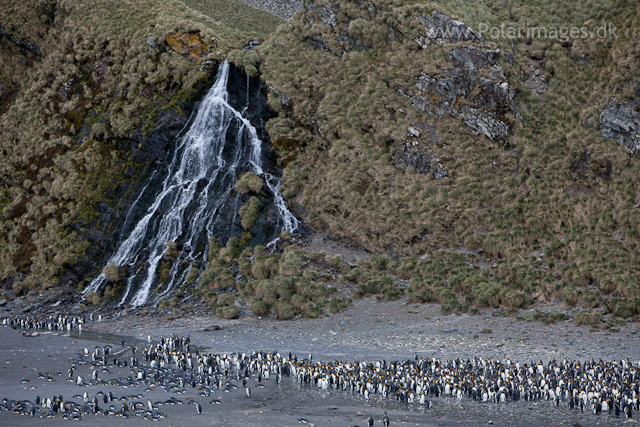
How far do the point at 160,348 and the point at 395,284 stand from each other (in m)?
14.2

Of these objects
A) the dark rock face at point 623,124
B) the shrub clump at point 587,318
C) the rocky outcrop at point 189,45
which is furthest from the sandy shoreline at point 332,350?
the rocky outcrop at point 189,45

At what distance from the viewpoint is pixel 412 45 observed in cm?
4250

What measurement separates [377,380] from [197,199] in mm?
24213

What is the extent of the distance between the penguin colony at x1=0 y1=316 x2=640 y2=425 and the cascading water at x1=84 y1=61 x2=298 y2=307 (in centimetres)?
1305

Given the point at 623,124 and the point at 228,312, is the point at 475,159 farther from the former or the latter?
the point at 228,312

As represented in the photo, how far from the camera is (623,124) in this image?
33750mm

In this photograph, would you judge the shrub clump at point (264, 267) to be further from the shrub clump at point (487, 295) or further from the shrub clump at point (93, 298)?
the shrub clump at point (487, 295)

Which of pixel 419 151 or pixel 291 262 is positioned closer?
pixel 291 262

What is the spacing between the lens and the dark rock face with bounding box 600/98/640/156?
33.0 meters

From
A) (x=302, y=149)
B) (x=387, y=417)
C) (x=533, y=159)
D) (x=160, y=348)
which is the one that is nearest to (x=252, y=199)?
(x=302, y=149)

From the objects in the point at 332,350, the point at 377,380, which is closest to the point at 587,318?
the point at 377,380

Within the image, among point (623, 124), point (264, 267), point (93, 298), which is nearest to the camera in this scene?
point (623, 124)

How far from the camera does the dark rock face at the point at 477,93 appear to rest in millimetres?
37688

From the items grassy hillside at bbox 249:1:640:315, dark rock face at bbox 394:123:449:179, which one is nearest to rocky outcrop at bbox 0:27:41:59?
grassy hillside at bbox 249:1:640:315
